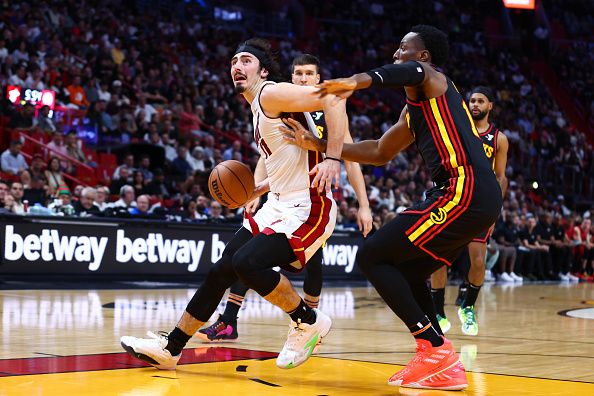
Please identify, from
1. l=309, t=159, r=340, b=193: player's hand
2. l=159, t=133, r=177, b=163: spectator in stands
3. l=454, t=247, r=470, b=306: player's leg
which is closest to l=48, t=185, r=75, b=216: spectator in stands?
l=159, t=133, r=177, b=163: spectator in stands

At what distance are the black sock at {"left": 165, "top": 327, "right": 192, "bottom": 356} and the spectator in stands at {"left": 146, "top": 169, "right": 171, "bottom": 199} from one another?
10058 mm

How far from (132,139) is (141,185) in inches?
78.7

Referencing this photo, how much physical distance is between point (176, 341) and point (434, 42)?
2.18 meters

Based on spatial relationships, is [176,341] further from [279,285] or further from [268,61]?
[268,61]

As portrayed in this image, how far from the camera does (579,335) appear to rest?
7984 mm

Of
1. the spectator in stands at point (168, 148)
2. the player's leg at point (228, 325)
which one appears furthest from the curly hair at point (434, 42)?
the spectator in stands at point (168, 148)

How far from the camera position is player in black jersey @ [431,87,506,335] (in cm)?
795

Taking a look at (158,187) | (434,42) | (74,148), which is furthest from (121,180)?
(434,42)

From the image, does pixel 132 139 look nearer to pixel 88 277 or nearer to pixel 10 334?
pixel 88 277

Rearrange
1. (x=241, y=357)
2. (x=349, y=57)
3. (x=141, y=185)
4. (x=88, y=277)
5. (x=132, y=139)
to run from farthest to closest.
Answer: (x=349, y=57)
(x=132, y=139)
(x=141, y=185)
(x=88, y=277)
(x=241, y=357)

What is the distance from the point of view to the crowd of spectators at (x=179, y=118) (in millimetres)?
14672

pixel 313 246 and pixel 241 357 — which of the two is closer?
pixel 313 246

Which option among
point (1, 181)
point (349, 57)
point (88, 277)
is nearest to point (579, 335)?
point (88, 277)

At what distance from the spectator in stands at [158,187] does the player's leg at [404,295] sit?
1062cm
